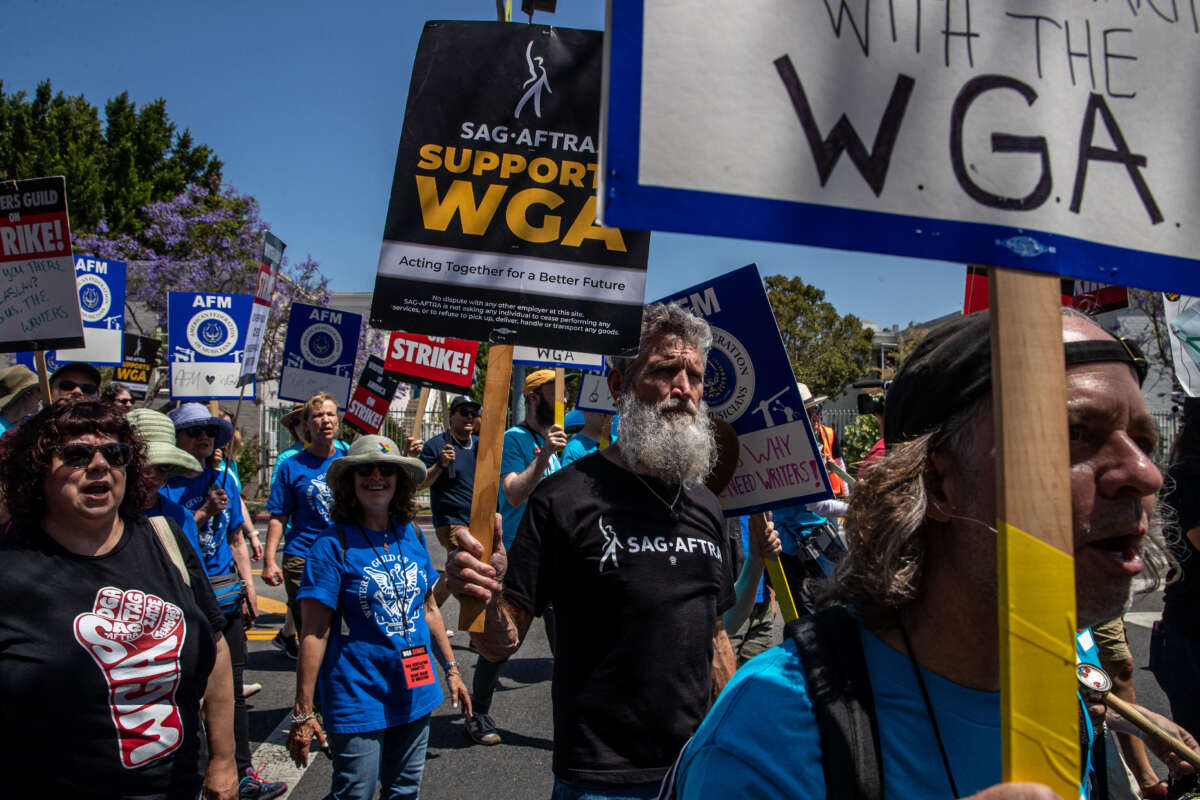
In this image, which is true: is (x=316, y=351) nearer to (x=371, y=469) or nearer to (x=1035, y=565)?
(x=371, y=469)

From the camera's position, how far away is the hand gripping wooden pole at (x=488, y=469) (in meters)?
2.41

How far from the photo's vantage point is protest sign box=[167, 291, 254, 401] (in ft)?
24.6

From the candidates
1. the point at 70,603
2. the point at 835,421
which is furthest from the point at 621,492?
the point at 835,421

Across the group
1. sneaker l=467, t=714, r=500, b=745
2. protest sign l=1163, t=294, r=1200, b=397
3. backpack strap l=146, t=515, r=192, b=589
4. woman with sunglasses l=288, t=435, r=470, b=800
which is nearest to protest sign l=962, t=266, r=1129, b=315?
protest sign l=1163, t=294, r=1200, b=397

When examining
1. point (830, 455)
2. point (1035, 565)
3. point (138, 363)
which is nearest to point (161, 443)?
point (1035, 565)

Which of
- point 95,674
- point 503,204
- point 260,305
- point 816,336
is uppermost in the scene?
point 816,336

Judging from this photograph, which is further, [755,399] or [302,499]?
[302,499]

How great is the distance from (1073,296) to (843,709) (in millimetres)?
2959

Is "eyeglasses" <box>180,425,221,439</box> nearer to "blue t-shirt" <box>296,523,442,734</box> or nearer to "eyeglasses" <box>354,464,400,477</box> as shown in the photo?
"eyeglasses" <box>354,464,400,477</box>

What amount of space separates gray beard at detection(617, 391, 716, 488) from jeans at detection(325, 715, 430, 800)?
5.31 ft

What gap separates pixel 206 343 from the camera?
7676mm

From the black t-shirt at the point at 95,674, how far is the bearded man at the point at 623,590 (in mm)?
979

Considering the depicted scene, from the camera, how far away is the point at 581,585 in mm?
2521

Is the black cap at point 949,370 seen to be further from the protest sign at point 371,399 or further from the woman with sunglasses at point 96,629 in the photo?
the protest sign at point 371,399
